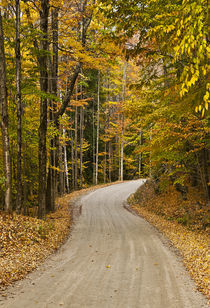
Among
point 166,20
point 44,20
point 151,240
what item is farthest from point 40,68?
point 151,240

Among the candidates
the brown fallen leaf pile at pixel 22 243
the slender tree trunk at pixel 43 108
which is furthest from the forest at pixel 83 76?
the brown fallen leaf pile at pixel 22 243

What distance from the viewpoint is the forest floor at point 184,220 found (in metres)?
6.99

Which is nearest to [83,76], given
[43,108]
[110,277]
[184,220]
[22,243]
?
[43,108]

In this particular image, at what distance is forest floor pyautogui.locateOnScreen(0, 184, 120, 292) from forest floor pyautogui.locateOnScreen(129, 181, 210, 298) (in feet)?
13.8

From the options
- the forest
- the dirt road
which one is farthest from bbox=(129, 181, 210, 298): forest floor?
the forest

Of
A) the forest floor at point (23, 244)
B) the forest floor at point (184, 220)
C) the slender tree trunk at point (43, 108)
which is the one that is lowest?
the forest floor at point (184, 220)

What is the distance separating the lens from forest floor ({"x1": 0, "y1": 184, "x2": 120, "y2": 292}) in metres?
6.11

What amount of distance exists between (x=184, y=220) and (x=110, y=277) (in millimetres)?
8024

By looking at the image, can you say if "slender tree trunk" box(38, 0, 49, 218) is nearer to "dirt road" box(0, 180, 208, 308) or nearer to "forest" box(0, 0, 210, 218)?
"forest" box(0, 0, 210, 218)

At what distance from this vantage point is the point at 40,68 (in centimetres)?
1014

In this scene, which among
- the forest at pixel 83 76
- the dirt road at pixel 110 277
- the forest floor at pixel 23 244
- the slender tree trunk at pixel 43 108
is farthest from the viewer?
the slender tree trunk at pixel 43 108

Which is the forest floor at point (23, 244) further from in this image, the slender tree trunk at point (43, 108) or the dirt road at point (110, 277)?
the slender tree trunk at point (43, 108)

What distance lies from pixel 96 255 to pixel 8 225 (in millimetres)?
3015

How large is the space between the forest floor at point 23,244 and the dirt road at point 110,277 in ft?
1.01
